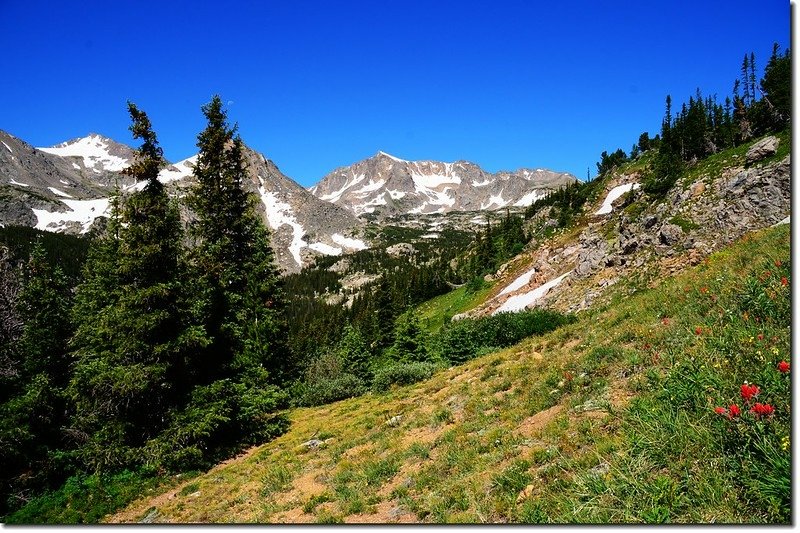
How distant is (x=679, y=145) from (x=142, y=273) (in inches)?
4215

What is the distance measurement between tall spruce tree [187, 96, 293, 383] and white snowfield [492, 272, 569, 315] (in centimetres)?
2496

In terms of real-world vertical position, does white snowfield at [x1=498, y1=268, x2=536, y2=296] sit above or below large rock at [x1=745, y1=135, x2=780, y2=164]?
below

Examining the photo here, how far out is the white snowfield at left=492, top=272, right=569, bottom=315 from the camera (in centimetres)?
4147

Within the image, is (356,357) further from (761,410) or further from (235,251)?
(761,410)

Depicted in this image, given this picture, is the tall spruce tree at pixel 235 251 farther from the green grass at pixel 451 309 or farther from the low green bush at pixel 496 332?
the green grass at pixel 451 309

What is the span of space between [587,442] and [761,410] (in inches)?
102

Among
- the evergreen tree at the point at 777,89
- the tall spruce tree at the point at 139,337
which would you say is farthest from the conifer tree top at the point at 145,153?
the evergreen tree at the point at 777,89

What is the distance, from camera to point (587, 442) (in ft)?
20.5

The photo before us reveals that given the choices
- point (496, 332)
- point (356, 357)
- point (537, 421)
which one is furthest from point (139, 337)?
point (356, 357)

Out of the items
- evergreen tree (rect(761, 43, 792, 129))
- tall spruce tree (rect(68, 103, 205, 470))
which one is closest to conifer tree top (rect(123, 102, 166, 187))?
tall spruce tree (rect(68, 103, 205, 470))

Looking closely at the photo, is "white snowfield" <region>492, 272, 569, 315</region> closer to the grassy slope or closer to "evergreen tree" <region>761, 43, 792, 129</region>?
the grassy slope

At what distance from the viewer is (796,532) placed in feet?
11.9

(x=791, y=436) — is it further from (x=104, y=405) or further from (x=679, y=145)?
(x=679, y=145)

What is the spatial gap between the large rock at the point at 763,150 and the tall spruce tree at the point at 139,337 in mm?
38980
